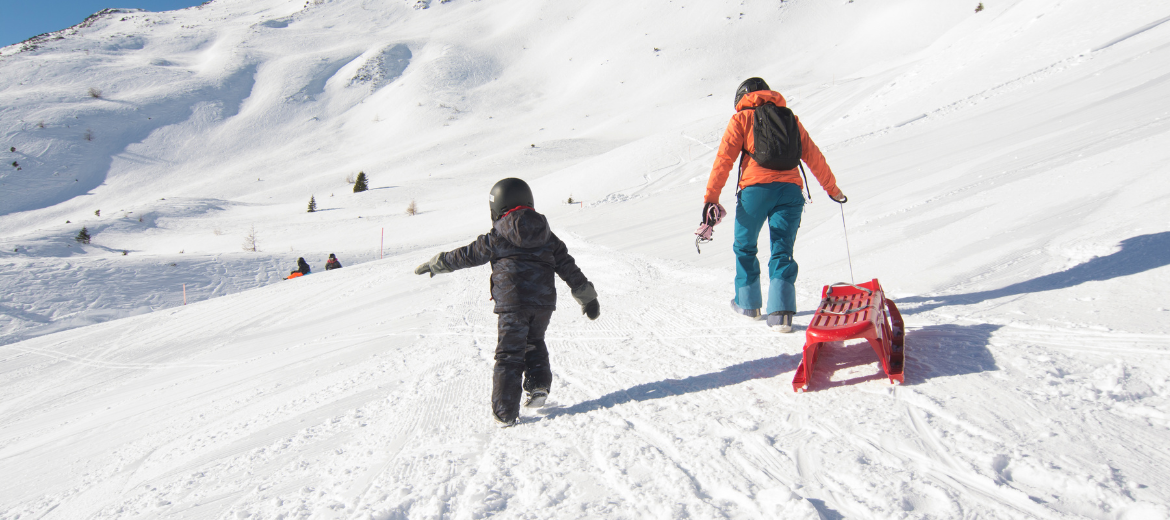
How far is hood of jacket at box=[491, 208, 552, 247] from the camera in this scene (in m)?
2.79

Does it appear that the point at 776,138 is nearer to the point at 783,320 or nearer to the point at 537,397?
the point at 783,320

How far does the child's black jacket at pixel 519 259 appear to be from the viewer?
2.80 meters

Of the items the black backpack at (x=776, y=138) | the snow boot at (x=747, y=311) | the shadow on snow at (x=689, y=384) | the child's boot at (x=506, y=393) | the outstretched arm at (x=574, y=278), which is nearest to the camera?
the child's boot at (x=506, y=393)

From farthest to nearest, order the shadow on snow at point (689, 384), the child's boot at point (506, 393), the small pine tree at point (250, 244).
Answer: the small pine tree at point (250, 244)
the shadow on snow at point (689, 384)
the child's boot at point (506, 393)

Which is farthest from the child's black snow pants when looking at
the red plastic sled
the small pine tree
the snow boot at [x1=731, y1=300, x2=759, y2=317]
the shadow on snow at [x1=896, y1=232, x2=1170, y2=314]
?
the small pine tree

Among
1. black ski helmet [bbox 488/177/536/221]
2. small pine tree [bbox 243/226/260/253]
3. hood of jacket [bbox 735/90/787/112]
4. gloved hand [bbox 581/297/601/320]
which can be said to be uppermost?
small pine tree [bbox 243/226/260/253]

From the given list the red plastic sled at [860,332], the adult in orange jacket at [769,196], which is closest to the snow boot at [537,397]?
the red plastic sled at [860,332]

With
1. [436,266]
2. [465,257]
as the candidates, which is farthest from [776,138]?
[436,266]

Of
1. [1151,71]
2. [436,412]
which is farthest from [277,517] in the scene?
[1151,71]

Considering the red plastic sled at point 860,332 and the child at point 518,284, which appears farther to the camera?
the child at point 518,284

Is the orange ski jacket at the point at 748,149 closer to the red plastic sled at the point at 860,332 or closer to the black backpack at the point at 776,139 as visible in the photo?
the black backpack at the point at 776,139

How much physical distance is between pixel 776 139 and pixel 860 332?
140 centimetres

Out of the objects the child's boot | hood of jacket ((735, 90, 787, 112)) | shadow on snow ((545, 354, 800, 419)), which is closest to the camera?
the child's boot

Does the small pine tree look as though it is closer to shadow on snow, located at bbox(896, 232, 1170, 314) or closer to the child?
the child
